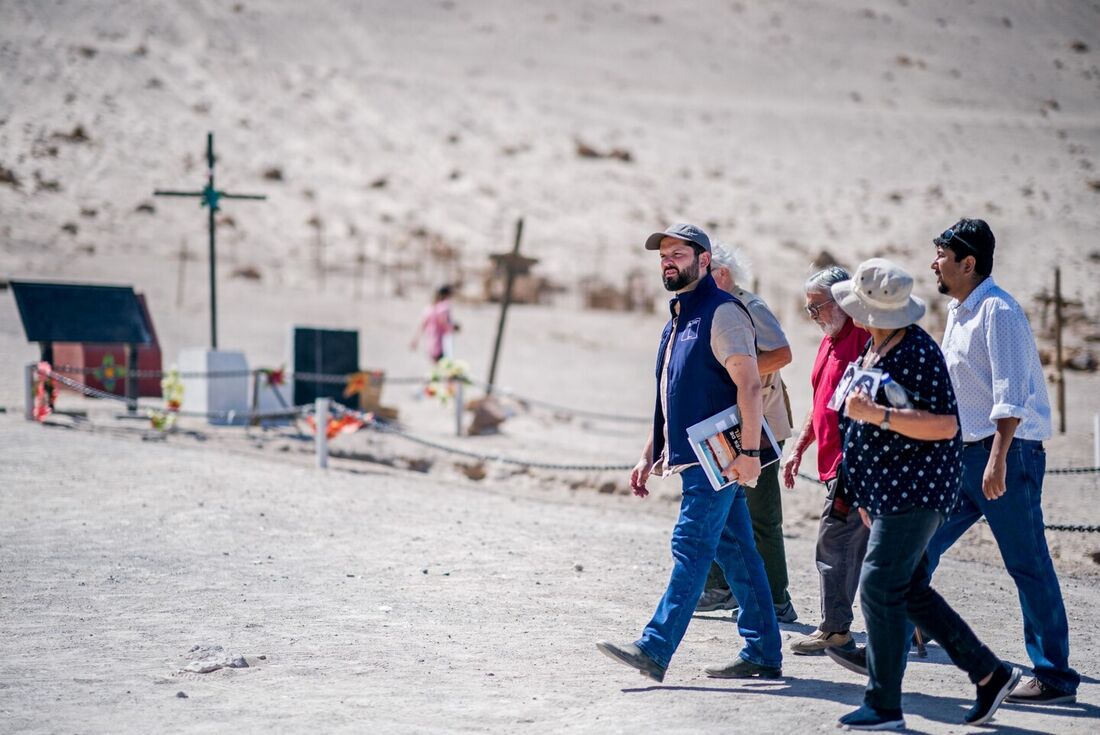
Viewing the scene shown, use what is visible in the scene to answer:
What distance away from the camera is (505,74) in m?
62.0

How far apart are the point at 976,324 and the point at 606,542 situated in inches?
168

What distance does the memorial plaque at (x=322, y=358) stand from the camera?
15750 mm

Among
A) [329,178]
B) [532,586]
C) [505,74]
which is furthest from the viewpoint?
[505,74]

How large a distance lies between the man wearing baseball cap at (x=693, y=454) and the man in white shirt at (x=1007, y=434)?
802 millimetres

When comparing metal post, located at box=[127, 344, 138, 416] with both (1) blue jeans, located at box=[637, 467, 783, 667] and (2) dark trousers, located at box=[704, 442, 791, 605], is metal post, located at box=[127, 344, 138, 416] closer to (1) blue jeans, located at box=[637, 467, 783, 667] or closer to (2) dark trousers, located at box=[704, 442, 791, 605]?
(2) dark trousers, located at box=[704, 442, 791, 605]

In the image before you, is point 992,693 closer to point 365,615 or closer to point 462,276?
point 365,615

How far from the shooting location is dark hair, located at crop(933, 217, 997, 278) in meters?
5.05

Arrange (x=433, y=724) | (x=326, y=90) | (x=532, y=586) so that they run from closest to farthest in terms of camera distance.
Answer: (x=433, y=724) → (x=532, y=586) → (x=326, y=90)

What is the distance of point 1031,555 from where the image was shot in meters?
5.02

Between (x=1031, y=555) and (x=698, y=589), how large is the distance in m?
1.35

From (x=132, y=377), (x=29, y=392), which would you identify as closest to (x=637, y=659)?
(x=29, y=392)

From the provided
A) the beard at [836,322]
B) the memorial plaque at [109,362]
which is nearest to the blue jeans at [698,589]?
the beard at [836,322]

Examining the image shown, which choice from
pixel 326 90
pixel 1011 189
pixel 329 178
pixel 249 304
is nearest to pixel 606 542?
pixel 249 304

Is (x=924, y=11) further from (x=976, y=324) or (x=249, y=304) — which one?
(x=976, y=324)
